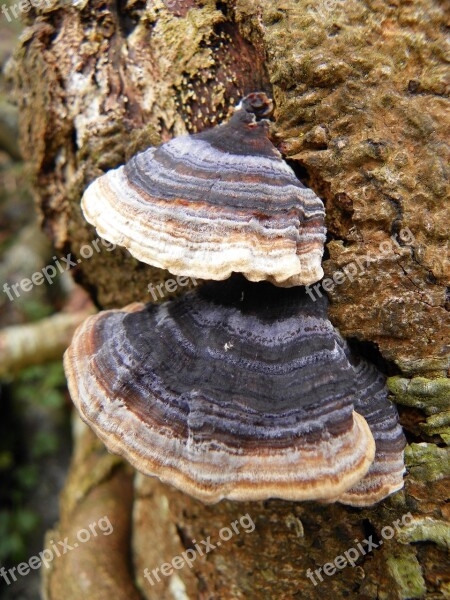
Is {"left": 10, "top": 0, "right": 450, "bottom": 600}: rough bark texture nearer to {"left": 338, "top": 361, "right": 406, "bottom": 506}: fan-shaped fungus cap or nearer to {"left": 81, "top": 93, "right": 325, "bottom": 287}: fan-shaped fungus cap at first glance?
{"left": 338, "top": 361, "right": 406, "bottom": 506}: fan-shaped fungus cap

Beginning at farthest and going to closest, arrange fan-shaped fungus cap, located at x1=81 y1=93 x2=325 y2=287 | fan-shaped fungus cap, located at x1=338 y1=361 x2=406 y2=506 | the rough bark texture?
the rough bark texture, fan-shaped fungus cap, located at x1=338 y1=361 x2=406 y2=506, fan-shaped fungus cap, located at x1=81 y1=93 x2=325 y2=287

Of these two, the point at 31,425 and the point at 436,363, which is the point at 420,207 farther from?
the point at 31,425

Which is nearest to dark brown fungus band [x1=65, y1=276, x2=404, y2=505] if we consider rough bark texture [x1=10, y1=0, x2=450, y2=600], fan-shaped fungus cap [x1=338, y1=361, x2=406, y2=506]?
fan-shaped fungus cap [x1=338, y1=361, x2=406, y2=506]

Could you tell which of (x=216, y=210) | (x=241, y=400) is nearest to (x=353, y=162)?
(x=216, y=210)

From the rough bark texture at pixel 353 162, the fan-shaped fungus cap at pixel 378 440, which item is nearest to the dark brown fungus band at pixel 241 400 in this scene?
the fan-shaped fungus cap at pixel 378 440

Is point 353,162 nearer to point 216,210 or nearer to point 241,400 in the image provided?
point 216,210

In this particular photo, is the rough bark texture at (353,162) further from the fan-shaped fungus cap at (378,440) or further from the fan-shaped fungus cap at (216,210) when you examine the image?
the fan-shaped fungus cap at (216,210)
